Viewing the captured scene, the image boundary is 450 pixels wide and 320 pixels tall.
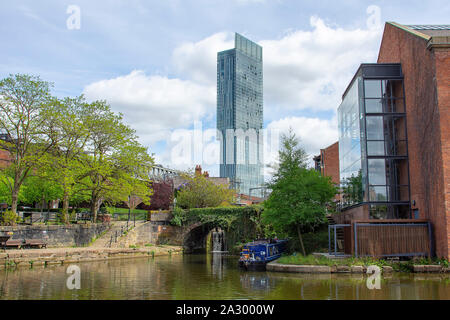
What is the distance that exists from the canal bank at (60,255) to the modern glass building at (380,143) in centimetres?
→ 1579

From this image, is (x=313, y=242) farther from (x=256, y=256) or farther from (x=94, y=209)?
(x=94, y=209)

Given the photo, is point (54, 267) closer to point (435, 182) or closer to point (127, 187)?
point (127, 187)

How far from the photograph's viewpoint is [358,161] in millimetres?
23891

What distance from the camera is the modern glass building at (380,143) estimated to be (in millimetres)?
22672

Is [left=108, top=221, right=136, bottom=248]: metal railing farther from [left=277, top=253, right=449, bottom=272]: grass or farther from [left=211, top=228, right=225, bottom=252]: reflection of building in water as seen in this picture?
[left=211, top=228, right=225, bottom=252]: reflection of building in water

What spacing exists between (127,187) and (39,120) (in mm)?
7796

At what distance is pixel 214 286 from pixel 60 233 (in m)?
16.2

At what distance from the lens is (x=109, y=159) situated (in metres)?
31.4

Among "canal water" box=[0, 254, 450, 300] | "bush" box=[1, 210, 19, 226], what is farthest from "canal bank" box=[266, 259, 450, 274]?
"bush" box=[1, 210, 19, 226]

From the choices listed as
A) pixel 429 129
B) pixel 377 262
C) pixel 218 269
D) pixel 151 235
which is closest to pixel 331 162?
pixel 151 235

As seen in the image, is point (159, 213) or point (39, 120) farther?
point (159, 213)

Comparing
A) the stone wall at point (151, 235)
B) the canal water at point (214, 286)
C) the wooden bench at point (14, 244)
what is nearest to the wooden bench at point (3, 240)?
the wooden bench at point (14, 244)

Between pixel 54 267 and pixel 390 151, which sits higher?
pixel 390 151
